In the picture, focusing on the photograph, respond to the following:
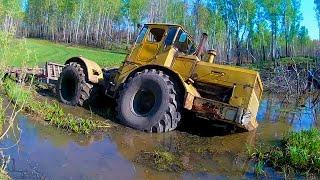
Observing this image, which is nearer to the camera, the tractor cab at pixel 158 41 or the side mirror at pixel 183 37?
the tractor cab at pixel 158 41

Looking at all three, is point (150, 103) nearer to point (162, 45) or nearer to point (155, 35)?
point (162, 45)

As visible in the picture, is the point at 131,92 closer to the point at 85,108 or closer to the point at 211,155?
the point at 85,108

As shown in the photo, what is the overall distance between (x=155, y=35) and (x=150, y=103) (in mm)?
1715

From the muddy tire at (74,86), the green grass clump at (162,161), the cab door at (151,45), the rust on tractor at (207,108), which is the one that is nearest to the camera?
the green grass clump at (162,161)

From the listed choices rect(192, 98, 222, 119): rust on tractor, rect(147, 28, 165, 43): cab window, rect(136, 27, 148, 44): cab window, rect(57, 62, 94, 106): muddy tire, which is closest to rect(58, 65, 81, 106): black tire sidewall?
rect(57, 62, 94, 106): muddy tire

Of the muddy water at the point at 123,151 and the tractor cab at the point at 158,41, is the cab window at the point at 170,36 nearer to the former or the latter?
the tractor cab at the point at 158,41

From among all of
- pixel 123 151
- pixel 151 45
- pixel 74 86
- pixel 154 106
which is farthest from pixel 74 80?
pixel 123 151

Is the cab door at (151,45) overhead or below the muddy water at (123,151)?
overhead

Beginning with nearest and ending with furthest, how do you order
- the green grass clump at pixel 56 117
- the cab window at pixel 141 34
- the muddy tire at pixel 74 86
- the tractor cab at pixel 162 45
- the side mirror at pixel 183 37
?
the green grass clump at pixel 56 117
the tractor cab at pixel 162 45
the side mirror at pixel 183 37
the cab window at pixel 141 34
the muddy tire at pixel 74 86

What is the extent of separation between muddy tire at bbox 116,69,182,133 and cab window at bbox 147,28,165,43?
1.00 metres

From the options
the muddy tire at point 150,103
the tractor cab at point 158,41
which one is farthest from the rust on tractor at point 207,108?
the tractor cab at point 158,41

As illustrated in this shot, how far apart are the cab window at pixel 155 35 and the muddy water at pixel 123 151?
2167mm

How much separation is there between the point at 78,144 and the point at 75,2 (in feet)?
182

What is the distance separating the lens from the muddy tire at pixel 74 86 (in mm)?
10820
